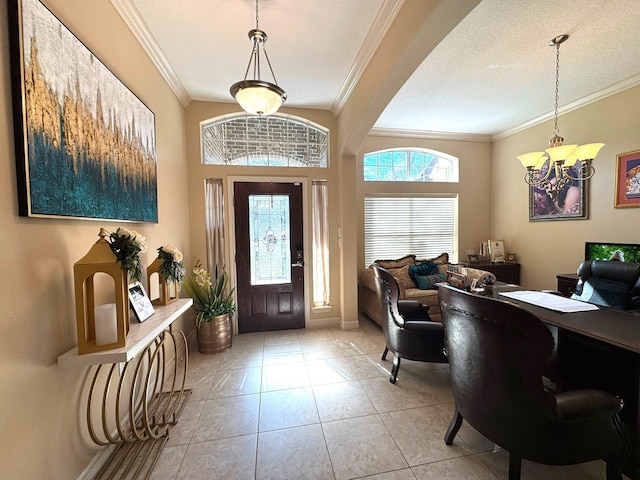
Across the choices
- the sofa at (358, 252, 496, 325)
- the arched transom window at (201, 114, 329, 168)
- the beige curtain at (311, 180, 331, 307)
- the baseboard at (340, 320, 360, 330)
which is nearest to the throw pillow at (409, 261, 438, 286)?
the sofa at (358, 252, 496, 325)

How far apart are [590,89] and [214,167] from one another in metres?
4.86

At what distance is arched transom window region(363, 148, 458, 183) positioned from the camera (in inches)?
176

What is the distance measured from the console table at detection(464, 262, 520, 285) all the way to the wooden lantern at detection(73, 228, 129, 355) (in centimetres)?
458

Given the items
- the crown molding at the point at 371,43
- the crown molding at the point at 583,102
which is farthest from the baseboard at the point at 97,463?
the crown molding at the point at 583,102

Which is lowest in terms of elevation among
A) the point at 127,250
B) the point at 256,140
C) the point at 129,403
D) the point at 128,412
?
the point at 128,412

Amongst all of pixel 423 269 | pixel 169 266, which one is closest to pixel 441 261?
pixel 423 269

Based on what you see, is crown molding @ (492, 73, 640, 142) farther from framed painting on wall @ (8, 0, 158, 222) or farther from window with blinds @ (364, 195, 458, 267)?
framed painting on wall @ (8, 0, 158, 222)

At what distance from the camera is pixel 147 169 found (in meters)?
2.21

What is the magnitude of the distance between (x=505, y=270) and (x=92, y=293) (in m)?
5.27

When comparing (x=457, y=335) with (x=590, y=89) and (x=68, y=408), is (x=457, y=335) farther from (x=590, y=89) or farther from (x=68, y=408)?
(x=590, y=89)

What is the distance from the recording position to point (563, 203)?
3.68 metres

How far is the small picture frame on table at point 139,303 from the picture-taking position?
169 cm

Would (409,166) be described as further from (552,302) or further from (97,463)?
(97,463)

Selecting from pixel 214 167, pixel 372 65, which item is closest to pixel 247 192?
pixel 214 167
